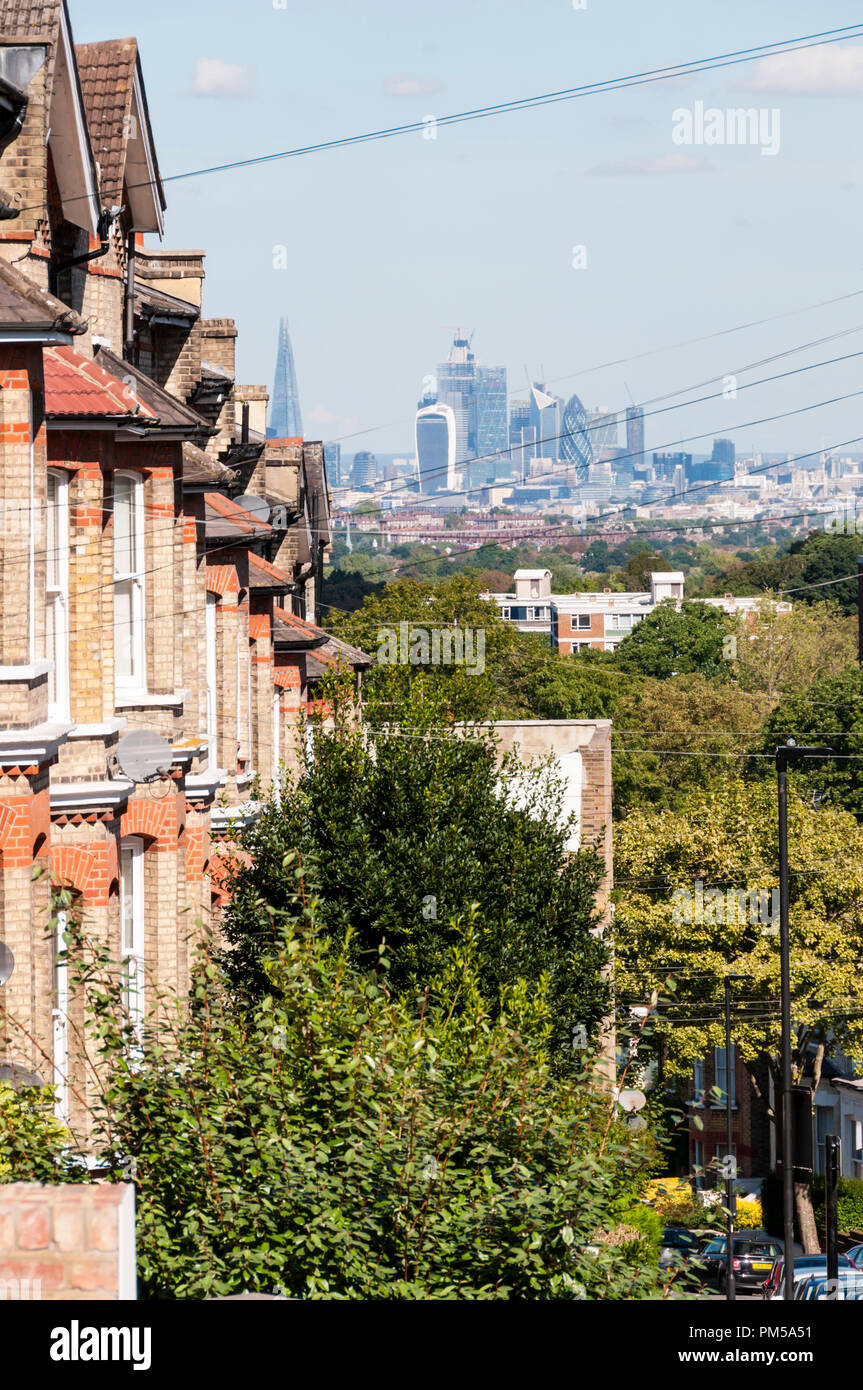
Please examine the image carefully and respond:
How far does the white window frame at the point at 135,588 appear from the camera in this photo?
19016 millimetres

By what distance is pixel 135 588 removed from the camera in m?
19.3

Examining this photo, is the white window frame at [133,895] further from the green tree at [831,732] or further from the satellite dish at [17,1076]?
the green tree at [831,732]

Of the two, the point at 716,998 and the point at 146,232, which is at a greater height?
the point at 146,232

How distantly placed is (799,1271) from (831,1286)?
309 inches

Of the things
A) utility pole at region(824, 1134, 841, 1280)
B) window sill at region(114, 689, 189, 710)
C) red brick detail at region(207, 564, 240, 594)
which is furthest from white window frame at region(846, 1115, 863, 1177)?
window sill at region(114, 689, 189, 710)

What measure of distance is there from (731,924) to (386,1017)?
1470 inches

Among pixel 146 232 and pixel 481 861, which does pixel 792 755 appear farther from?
pixel 146 232

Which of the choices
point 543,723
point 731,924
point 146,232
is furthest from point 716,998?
point 146,232

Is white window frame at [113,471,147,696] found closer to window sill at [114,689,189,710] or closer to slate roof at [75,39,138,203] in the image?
window sill at [114,689,189,710]

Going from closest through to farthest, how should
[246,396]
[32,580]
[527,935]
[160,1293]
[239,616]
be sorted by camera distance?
1. [160,1293]
2. [32,580]
3. [527,935]
4. [239,616]
5. [246,396]
